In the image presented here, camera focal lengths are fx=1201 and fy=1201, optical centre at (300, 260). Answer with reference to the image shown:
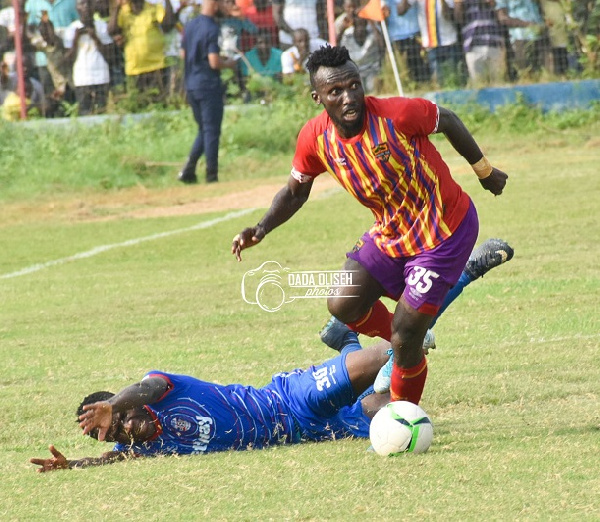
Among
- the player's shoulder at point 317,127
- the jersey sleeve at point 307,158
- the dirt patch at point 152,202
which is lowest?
the dirt patch at point 152,202

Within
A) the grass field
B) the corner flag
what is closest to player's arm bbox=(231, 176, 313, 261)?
the grass field

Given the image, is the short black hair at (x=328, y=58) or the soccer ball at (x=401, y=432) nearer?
the soccer ball at (x=401, y=432)

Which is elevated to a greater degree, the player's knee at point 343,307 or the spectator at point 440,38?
the spectator at point 440,38

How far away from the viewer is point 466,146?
6.33 metres

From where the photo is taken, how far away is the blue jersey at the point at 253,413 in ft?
20.3

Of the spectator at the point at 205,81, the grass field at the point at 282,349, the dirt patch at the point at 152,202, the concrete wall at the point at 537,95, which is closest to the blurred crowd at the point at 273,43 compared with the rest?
the concrete wall at the point at 537,95

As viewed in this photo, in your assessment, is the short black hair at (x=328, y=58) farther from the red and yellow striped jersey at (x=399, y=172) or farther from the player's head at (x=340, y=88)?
the red and yellow striped jersey at (x=399, y=172)

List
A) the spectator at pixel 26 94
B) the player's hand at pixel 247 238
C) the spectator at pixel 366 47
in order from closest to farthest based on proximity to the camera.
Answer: the player's hand at pixel 247 238 < the spectator at pixel 366 47 < the spectator at pixel 26 94

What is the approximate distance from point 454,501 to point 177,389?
178 cm

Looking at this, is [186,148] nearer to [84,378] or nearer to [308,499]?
[84,378]

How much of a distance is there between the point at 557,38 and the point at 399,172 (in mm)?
15842

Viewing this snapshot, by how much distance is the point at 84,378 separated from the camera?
27.8 feet

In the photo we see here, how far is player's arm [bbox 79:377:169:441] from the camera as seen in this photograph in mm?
5805

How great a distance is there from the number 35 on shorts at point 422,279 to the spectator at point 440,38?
15089mm
